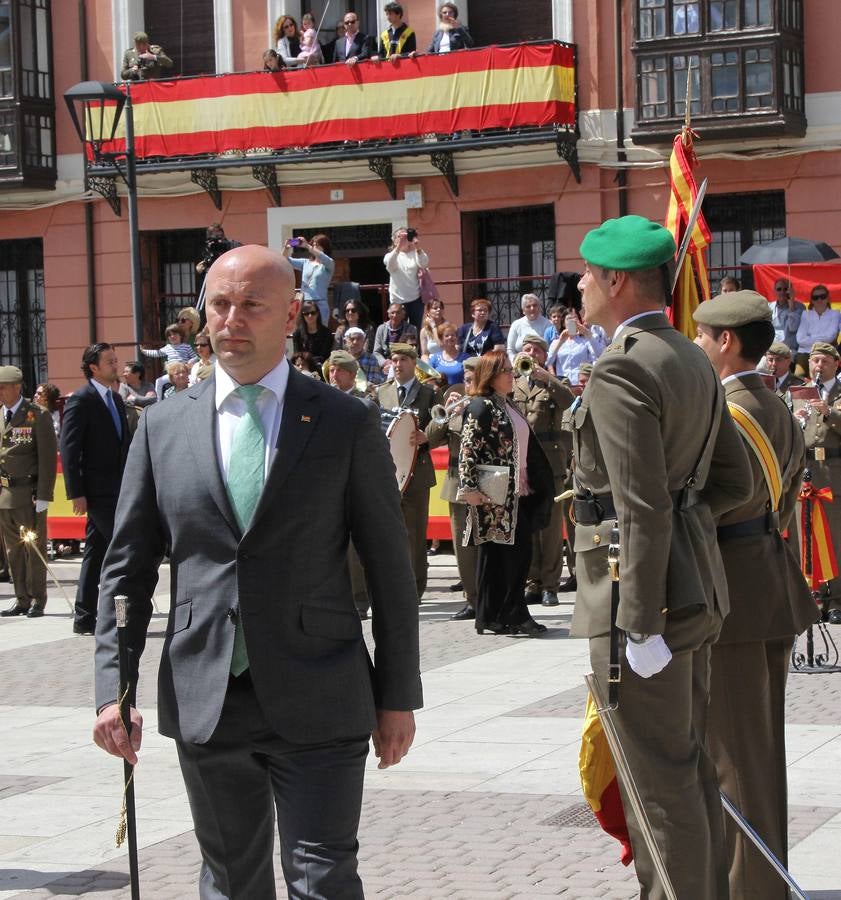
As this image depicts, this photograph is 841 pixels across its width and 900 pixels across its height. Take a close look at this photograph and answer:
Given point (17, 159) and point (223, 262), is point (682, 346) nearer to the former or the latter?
point (223, 262)

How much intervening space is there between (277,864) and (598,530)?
218cm

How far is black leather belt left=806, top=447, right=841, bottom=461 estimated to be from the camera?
12984 mm

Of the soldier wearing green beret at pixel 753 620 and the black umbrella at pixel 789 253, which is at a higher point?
the black umbrella at pixel 789 253

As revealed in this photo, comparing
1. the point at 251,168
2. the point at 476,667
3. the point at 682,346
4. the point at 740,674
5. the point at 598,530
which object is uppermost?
the point at 251,168

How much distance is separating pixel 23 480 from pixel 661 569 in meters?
11.2

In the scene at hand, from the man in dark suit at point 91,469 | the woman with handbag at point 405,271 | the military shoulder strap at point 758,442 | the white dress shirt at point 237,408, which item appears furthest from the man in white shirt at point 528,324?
the white dress shirt at point 237,408

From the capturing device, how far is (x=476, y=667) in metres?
10.9

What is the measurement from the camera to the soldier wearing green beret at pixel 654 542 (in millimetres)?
4699

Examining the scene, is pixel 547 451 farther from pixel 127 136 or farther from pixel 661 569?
pixel 661 569

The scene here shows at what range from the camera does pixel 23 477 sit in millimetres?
15148

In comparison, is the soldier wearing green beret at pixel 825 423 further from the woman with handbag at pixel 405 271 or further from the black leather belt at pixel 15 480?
the woman with handbag at pixel 405 271

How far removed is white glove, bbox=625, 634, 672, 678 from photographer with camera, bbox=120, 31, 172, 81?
933 inches

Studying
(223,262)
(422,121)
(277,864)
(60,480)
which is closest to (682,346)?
(223,262)

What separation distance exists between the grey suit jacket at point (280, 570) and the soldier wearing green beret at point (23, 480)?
423 inches
